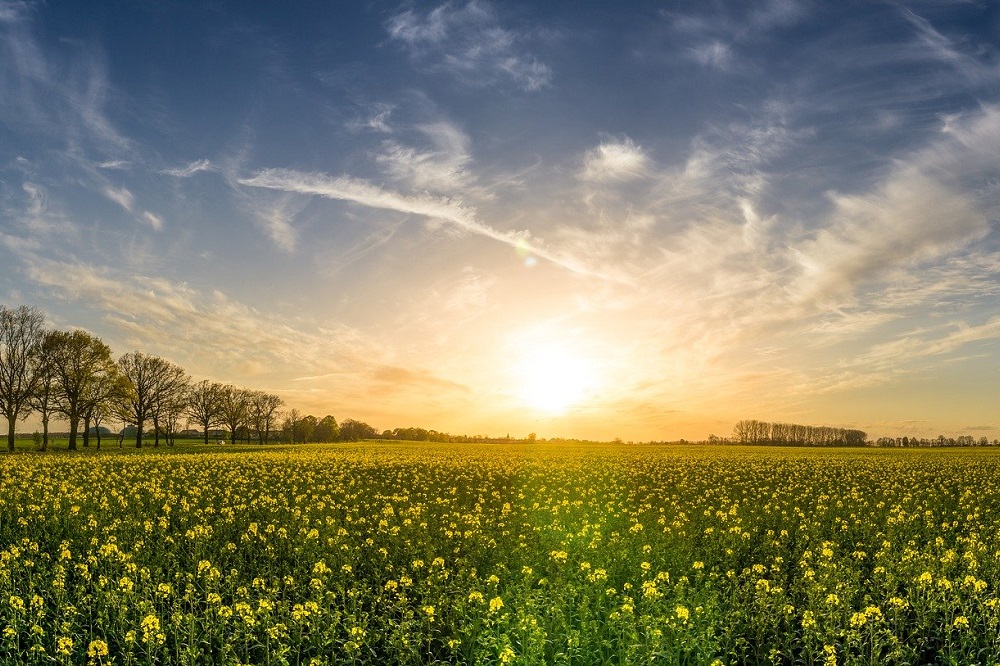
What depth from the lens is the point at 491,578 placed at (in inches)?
376

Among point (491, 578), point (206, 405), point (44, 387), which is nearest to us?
point (491, 578)

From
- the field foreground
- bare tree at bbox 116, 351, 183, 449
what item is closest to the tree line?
bare tree at bbox 116, 351, 183, 449

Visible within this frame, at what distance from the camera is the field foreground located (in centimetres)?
835

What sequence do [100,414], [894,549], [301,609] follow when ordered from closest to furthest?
[301,609] → [894,549] → [100,414]

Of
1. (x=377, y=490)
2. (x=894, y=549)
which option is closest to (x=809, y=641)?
(x=894, y=549)

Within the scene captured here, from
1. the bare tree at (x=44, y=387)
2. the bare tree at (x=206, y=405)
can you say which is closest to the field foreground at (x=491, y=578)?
the bare tree at (x=44, y=387)

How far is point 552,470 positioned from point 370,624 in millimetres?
25078

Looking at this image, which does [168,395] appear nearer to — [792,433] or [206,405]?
[206,405]

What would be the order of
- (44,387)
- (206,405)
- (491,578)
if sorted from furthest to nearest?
(206,405), (44,387), (491,578)

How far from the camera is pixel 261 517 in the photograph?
1752cm

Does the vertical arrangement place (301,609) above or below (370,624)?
above

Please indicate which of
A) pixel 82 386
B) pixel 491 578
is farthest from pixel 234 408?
pixel 491 578

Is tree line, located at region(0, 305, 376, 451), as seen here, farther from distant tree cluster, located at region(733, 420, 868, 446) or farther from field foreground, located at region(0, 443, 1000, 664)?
distant tree cluster, located at region(733, 420, 868, 446)

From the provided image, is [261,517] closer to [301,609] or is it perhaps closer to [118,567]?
[118,567]
